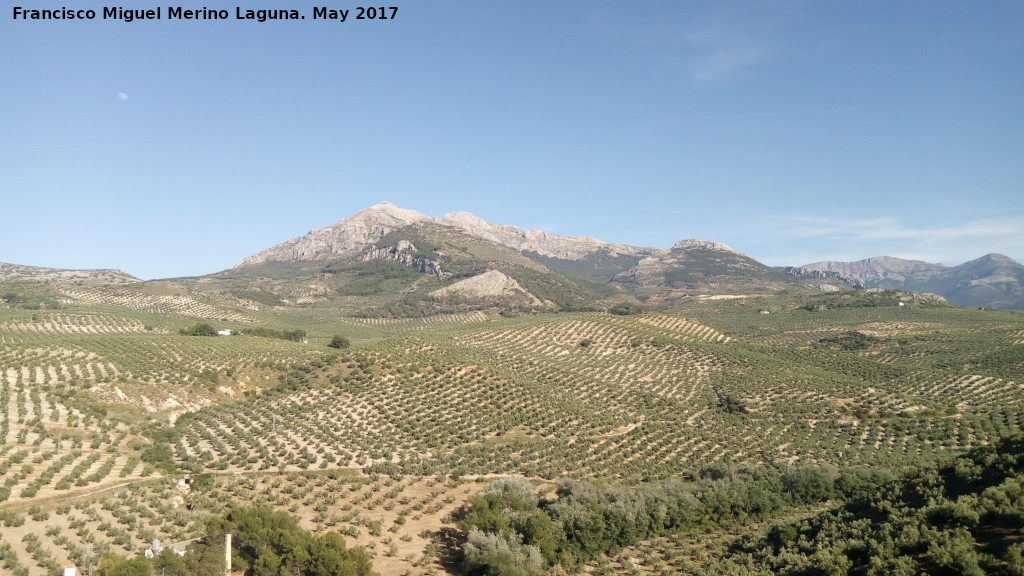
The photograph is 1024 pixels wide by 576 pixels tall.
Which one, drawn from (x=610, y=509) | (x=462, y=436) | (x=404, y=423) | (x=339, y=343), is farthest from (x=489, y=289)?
(x=610, y=509)

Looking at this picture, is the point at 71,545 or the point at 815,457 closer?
the point at 71,545

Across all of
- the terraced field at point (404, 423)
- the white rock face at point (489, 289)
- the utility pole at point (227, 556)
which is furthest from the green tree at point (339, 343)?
the white rock face at point (489, 289)

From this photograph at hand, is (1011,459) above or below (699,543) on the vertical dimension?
above

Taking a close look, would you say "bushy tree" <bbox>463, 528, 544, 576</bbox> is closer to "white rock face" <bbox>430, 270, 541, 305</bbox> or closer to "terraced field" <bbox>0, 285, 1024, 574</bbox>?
"terraced field" <bbox>0, 285, 1024, 574</bbox>

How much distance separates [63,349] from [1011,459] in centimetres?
6826

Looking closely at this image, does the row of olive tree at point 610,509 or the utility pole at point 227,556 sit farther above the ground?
the utility pole at point 227,556

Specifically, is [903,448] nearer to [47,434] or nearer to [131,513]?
[131,513]

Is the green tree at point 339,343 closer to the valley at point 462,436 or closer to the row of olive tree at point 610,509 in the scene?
the valley at point 462,436

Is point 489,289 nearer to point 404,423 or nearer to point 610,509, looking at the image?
point 404,423

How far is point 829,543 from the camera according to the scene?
20797mm

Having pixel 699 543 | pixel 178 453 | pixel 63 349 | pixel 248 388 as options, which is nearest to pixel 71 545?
pixel 178 453

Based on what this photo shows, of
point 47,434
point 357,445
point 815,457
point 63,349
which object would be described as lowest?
point 815,457

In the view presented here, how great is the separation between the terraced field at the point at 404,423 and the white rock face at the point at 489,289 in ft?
303

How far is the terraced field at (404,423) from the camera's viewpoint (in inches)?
964
